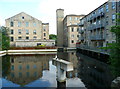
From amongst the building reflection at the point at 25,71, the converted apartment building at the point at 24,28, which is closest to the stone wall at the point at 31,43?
the converted apartment building at the point at 24,28

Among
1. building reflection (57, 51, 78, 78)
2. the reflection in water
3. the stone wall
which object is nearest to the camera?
the reflection in water

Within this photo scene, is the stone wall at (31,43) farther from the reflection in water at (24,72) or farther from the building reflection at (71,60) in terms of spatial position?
the reflection in water at (24,72)

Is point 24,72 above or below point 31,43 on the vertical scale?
below

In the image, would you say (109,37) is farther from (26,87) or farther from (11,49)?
(11,49)

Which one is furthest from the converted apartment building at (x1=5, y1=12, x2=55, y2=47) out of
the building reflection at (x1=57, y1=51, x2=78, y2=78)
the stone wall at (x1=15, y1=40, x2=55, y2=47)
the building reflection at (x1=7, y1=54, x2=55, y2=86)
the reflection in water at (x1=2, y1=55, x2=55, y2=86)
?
the reflection in water at (x1=2, y1=55, x2=55, y2=86)

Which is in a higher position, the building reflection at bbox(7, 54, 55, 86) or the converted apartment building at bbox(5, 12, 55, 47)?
the converted apartment building at bbox(5, 12, 55, 47)

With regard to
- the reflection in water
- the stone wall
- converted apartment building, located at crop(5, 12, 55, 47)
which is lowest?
the reflection in water

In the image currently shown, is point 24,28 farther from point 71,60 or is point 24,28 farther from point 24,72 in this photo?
point 24,72

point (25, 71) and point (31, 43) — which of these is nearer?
point (25, 71)

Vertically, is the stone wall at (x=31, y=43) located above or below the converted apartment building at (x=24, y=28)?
below

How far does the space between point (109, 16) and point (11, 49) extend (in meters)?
31.3

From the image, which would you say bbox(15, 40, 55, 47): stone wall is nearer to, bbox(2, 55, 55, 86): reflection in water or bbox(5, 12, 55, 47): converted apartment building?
bbox(5, 12, 55, 47): converted apartment building

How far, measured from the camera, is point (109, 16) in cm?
2770

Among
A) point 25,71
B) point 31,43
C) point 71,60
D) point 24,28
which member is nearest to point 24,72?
point 25,71
